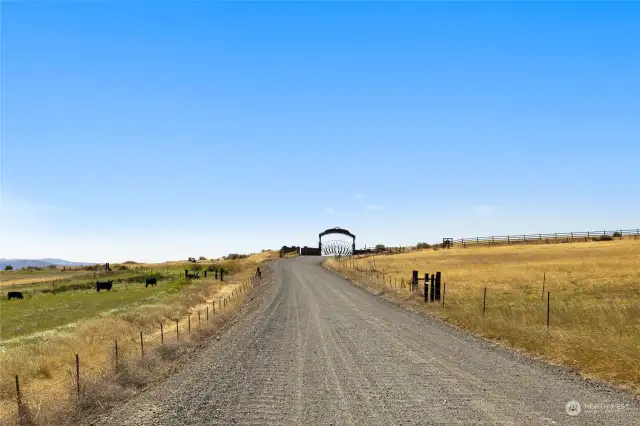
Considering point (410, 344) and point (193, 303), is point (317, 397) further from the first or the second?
point (193, 303)

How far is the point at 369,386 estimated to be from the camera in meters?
13.2

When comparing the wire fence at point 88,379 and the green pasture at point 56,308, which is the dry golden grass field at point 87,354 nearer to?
the wire fence at point 88,379

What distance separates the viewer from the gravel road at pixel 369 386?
35.3ft

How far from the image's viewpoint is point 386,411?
36.3ft

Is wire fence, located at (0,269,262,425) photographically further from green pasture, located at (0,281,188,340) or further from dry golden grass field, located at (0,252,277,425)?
green pasture, located at (0,281,188,340)

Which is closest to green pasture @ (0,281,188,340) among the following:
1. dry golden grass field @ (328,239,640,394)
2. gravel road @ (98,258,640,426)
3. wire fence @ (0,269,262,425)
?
wire fence @ (0,269,262,425)

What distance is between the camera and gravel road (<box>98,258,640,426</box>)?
10766 millimetres

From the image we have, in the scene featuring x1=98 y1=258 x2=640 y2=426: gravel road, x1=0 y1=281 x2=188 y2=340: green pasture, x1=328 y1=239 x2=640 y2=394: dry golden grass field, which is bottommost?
x1=0 y1=281 x2=188 y2=340: green pasture

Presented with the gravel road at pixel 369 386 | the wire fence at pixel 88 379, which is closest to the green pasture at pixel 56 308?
the wire fence at pixel 88 379

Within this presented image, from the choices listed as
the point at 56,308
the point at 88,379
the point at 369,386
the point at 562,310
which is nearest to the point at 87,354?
the point at 88,379

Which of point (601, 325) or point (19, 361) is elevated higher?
point (601, 325)

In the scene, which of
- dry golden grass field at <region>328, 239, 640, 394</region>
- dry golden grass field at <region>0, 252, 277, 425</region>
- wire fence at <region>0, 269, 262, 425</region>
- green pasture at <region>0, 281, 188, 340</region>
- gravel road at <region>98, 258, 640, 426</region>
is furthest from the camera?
green pasture at <region>0, 281, 188, 340</region>

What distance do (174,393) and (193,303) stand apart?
32066 millimetres

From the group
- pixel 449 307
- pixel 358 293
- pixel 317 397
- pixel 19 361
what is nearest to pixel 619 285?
pixel 449 307
